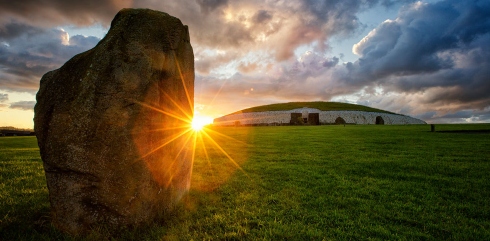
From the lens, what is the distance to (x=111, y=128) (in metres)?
4.18

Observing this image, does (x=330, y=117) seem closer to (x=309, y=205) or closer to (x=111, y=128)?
(x=309, y=205)

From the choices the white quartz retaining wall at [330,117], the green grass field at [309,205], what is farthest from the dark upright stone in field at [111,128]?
the white quartz retaining wall at [330,117]

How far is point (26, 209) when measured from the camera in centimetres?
550

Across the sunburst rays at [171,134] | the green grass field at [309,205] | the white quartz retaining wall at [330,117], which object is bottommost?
the green grass field at [309,205]

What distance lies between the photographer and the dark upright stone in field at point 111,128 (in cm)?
414

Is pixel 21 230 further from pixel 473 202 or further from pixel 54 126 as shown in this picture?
pixel 473 202

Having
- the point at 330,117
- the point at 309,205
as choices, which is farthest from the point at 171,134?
the point at 330,117

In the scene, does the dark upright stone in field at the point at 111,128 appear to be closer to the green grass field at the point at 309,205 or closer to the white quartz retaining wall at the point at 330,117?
the green grass field at the point at 309,205

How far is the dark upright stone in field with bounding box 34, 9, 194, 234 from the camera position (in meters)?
4.14

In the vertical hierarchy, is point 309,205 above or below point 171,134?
below

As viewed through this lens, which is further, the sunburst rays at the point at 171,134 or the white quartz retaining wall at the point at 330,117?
the white quartz retaining wall at the point at 330,117

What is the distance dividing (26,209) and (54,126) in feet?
9.33

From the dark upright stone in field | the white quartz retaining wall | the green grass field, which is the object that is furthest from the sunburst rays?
the white quartz retaining wall

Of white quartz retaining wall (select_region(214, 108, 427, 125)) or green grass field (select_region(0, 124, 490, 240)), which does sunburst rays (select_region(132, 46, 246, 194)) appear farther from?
white quartz retaining wall (select_region(214, 108, 427, 125))
